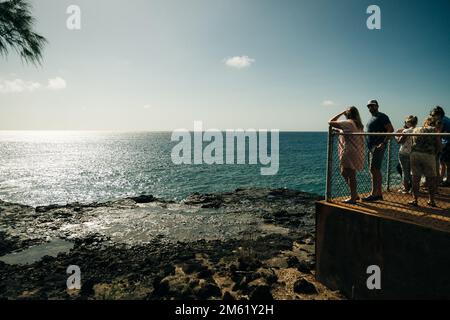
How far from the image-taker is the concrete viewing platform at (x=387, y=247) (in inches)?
203

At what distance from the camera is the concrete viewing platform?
517 centimetres

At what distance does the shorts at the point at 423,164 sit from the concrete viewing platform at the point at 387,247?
76 cm

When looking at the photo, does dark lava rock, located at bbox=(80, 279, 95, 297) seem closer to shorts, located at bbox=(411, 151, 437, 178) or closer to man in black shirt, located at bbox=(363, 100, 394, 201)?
man in black shirt, located at bbox=(363, 100, 394, 201)

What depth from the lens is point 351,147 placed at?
7000mm

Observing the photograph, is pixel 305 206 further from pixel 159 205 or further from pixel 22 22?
pixel 22 22

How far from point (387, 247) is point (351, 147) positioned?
233 cm

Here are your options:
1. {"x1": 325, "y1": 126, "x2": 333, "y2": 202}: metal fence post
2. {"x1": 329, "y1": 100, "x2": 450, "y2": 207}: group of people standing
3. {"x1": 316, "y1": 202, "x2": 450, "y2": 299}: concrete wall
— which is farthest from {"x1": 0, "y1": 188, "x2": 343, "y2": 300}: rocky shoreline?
{"x1": 329, "y1": 100, "x2": 450, "y2": 207}: group of people standing

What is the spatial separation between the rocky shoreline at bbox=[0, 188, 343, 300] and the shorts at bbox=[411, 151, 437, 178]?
3.37 m

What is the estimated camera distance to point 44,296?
9078 millimetres

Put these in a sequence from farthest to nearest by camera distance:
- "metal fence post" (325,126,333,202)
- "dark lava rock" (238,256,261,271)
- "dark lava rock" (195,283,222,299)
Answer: "dark lava rock" (238,256,261,271), "dark lava rock" (195,283,222,299), "metal fence post" (325,126,333,202)

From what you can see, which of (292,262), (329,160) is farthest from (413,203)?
(292,262)

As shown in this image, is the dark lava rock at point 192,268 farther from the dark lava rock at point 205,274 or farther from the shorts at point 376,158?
the shorts at point 376,158

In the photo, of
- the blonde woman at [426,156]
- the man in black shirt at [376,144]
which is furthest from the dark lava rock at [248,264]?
the blonde woman at [426,156]

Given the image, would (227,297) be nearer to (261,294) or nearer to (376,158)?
(261,294)
